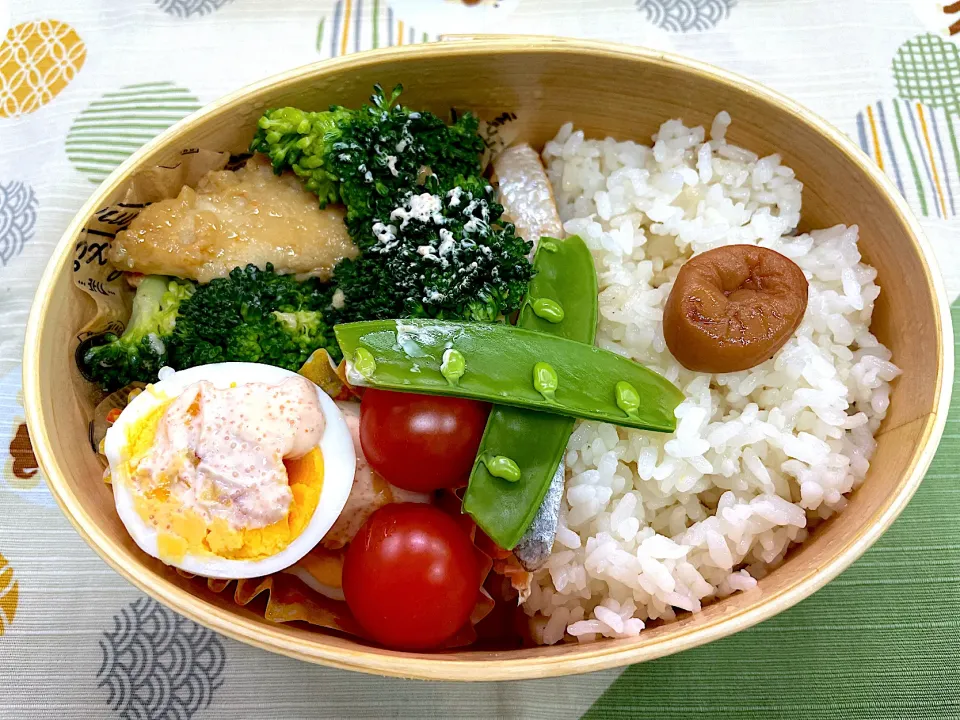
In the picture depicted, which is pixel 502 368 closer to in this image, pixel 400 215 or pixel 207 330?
pixel 400 215

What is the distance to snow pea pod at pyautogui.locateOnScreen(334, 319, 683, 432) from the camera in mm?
1795

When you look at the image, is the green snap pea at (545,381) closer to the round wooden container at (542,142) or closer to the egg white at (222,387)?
the egg white at (222,387)

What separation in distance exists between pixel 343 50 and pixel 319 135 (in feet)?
2.83

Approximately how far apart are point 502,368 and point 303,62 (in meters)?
1.67

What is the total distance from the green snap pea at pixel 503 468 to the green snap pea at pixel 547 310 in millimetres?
462

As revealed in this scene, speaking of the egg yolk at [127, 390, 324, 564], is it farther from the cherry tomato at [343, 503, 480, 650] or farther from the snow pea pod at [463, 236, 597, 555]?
the snow pea pod at [463, 236, 597, 555]

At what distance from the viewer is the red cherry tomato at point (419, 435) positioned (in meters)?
1.80

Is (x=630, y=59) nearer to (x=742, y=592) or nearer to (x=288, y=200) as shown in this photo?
(x=288, y=200)

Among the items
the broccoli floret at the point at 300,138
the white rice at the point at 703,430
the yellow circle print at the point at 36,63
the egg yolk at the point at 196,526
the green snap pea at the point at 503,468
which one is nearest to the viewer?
the egg yolk at the point at 196,526

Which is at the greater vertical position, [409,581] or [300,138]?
[300,138]

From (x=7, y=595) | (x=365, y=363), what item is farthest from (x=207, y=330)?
(x=7, y=595)

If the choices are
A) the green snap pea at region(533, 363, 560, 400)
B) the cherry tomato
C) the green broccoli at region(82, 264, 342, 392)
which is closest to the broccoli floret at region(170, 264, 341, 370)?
the green broccoli at region(82, 264, 342, 392)

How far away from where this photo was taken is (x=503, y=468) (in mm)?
1783

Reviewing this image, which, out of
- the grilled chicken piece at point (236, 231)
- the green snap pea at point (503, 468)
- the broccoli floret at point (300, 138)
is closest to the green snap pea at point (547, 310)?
the green snap pea at point (503, 468)
